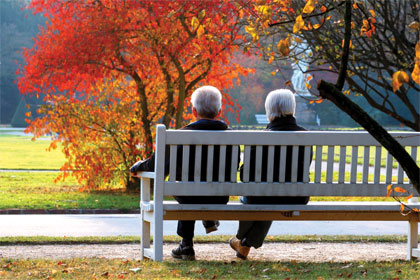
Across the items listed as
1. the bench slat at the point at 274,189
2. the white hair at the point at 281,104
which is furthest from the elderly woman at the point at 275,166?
the bench slat at the point at 274,189

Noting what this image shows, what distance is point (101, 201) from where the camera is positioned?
38.7 feet

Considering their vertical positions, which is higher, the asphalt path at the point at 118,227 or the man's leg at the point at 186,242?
the man's leg at the point at 186,242

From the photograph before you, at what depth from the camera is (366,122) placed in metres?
3.62

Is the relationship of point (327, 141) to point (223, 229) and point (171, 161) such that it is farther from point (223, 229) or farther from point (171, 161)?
point (223, 229)

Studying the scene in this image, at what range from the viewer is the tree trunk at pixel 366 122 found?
11.9ft

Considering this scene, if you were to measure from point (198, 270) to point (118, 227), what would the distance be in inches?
151

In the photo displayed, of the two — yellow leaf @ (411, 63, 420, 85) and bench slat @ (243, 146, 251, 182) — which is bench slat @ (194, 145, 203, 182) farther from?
yellow leaf @ (411, 63, 420, 85)

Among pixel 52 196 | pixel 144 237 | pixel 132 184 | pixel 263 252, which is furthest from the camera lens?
pixel 132 184

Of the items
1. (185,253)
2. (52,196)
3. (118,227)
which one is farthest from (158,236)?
(52,196)

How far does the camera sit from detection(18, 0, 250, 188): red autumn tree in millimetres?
12836

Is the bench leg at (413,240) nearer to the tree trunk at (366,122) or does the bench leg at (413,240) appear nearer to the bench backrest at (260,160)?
the bench backrest at (260,160)

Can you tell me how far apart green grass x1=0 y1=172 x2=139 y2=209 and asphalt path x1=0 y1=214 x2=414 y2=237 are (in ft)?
4.21

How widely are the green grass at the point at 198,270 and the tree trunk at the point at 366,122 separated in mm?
1248

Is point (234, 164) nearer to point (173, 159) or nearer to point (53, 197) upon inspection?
point (173, 159)
